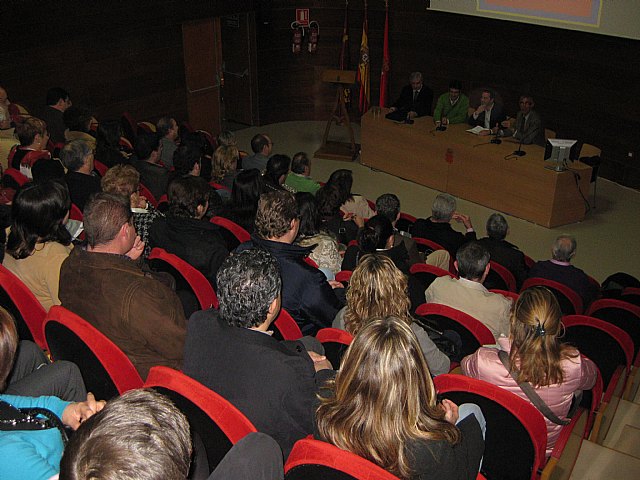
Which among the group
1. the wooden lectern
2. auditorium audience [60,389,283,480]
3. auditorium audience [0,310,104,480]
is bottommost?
the wooden lectern

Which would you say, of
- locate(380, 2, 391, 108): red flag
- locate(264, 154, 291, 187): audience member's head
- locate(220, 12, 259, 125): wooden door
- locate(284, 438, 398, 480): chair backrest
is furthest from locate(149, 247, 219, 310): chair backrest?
locate(220, 12, 259, 125): wooden door

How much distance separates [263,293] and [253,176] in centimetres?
231

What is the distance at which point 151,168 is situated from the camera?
5.20 meters

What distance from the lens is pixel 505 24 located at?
28.0ft

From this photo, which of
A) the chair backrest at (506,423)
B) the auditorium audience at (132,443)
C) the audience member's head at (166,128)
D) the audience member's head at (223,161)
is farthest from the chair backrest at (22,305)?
the audience member's head at (166,128)

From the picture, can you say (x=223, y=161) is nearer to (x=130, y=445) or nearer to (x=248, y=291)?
(x=248, y=291)

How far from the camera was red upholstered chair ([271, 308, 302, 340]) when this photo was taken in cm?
285

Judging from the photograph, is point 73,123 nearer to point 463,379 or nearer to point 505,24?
point 463,379

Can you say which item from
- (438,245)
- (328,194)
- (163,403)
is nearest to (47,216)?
(163,403)

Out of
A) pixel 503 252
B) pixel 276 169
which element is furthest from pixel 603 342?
pixel 276 169

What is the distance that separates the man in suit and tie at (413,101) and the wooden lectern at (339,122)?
0.71m

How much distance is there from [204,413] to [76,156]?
3.21 m

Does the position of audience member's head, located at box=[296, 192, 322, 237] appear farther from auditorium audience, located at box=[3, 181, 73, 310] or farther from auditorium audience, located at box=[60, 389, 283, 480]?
auditorium audience, located at box=[60, 389, 283, 480]

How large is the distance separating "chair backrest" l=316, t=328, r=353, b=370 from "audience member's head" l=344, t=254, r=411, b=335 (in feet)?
0.38
